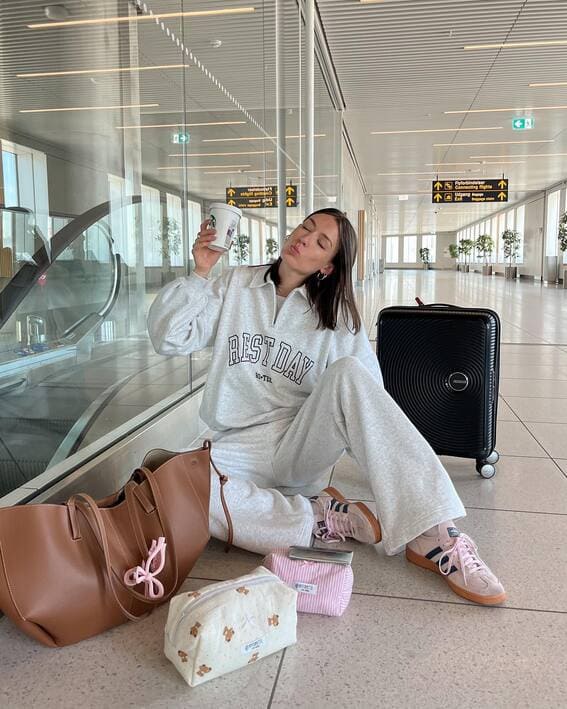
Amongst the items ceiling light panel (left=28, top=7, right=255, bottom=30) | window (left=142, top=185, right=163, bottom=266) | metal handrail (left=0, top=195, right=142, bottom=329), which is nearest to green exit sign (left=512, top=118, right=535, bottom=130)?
ceiling light panel (left=28, top=7, right=255, bottom=30)

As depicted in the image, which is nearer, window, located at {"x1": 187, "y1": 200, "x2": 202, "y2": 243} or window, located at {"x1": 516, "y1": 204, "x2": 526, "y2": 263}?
window, located at {"x1": 187, "y1": 200, "x2": 202, "y2": 243}

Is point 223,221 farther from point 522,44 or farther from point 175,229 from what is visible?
point 522,44

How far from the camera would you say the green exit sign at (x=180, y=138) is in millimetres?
3541

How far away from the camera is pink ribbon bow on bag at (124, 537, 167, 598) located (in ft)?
5.08

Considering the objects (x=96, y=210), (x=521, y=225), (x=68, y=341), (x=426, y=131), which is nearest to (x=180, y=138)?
(x=96, y=210)

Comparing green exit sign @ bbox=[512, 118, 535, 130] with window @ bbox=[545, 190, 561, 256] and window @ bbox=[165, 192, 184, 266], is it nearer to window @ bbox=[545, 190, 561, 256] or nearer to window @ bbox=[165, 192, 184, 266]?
window @ bbox=[165, 192, 184, 266]

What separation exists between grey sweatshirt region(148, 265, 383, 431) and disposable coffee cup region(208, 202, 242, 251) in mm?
343

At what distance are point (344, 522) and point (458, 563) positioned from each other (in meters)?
0.43

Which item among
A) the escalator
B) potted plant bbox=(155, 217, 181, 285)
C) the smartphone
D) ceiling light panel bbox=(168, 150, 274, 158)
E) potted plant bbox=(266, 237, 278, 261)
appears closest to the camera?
the smartphone

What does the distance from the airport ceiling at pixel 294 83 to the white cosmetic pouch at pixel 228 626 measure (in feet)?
5.78

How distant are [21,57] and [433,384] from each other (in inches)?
88.1

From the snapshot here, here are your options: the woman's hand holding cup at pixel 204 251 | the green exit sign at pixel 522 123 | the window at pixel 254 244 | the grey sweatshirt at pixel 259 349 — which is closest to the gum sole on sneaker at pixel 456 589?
the grey sweatshirt at pixel 259 349

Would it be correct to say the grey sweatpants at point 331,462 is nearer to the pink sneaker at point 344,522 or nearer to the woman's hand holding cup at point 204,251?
the pink sneaker at point 344,522

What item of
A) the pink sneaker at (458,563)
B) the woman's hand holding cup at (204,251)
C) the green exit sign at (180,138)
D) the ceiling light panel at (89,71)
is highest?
the ceiling light panel at (89,71)
